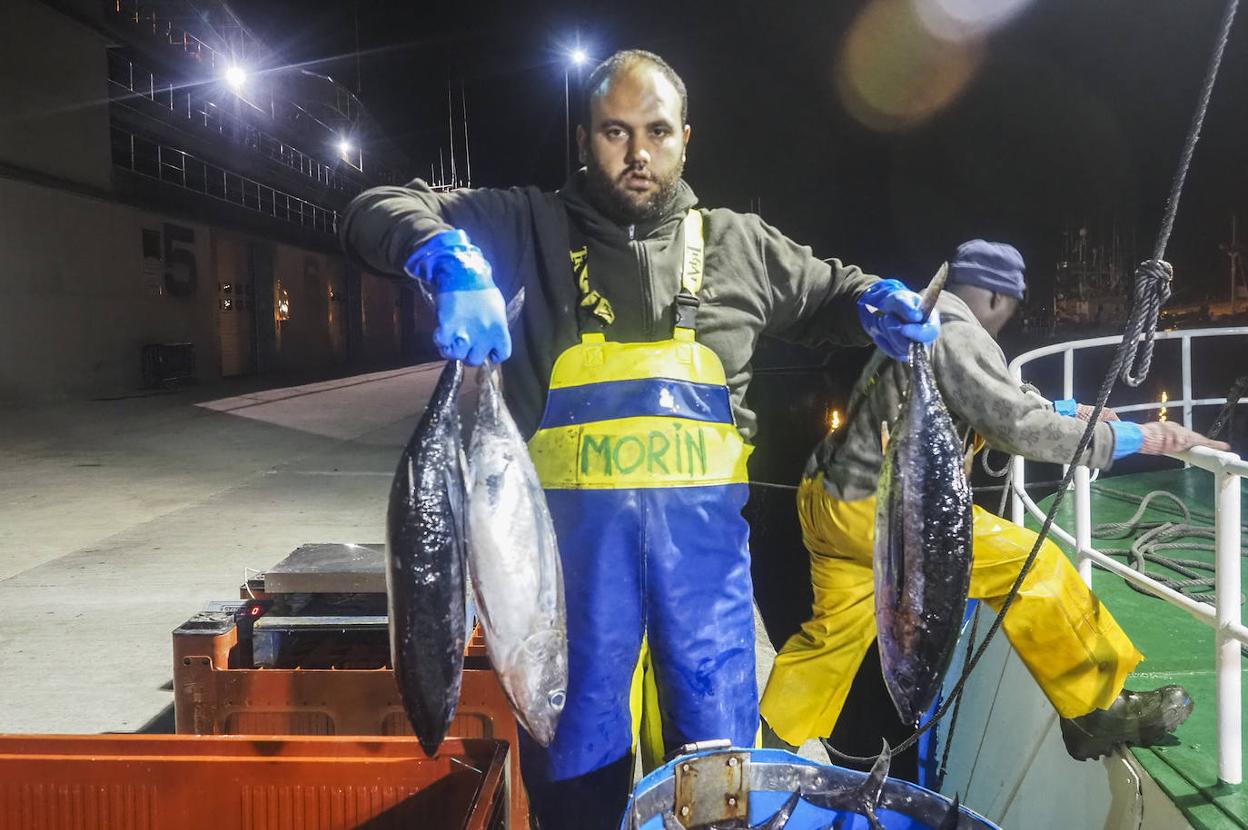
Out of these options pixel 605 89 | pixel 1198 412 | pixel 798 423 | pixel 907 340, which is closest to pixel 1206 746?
pixel 907 340

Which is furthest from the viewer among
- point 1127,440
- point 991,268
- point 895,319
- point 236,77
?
point 236,77

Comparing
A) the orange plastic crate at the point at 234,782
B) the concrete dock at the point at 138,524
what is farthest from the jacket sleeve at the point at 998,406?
the concrete dock at the point at 138,524

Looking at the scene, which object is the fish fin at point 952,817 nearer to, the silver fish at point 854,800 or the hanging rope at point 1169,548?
the silver fish at point 854,800

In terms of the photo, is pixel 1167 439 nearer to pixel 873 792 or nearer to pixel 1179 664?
pixel 1179 664

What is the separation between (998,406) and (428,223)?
7.25 feet

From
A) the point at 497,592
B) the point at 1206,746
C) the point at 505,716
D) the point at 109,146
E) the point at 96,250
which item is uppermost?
the point at 109,146

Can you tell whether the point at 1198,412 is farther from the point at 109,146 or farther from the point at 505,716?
the point at 109,146

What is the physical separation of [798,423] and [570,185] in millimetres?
13420

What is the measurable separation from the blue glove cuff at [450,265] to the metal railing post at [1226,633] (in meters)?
2.20

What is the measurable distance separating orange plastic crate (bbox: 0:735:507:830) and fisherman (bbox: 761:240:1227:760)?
6.03 feet

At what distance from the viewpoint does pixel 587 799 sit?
234cm

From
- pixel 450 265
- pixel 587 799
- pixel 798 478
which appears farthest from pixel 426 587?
pixel 798 478

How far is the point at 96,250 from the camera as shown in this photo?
60.7ft

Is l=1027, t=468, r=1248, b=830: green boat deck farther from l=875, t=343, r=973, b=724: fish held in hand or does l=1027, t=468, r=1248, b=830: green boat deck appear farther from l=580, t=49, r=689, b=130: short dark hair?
l=580, t=49, r=689, b=130: short dark hair
